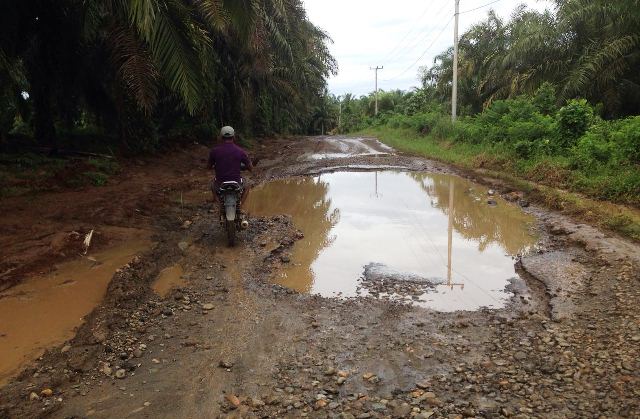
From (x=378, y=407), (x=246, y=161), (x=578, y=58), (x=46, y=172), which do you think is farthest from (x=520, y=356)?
(x=578, y=58)

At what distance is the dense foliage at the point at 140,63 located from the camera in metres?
5.86

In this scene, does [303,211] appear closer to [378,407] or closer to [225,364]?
[225,364]

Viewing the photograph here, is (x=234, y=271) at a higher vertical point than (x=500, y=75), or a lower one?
lower

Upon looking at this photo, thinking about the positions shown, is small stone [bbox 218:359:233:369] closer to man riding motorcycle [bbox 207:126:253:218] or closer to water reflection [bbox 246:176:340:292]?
water reflection [bbox 246:176:340:292]

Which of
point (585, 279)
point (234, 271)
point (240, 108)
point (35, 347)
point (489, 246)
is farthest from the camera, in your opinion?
point (240, 108)

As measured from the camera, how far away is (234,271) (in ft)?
18.1

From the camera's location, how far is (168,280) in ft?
17.3

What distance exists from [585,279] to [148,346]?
450 centimetres

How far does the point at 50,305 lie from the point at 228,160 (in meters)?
2.98

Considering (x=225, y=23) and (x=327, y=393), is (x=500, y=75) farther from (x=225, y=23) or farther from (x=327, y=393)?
(x=327, y=393)

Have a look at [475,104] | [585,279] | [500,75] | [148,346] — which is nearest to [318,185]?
[585,279]

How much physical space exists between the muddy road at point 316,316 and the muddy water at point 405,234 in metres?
0.04

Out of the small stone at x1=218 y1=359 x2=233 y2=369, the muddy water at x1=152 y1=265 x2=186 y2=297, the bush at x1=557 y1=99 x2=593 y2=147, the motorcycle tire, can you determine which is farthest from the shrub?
the small stone at x1=218 y1=359 x2=233 y2=369

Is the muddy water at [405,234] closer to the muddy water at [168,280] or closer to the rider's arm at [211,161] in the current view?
the muddy water at [168,280]
